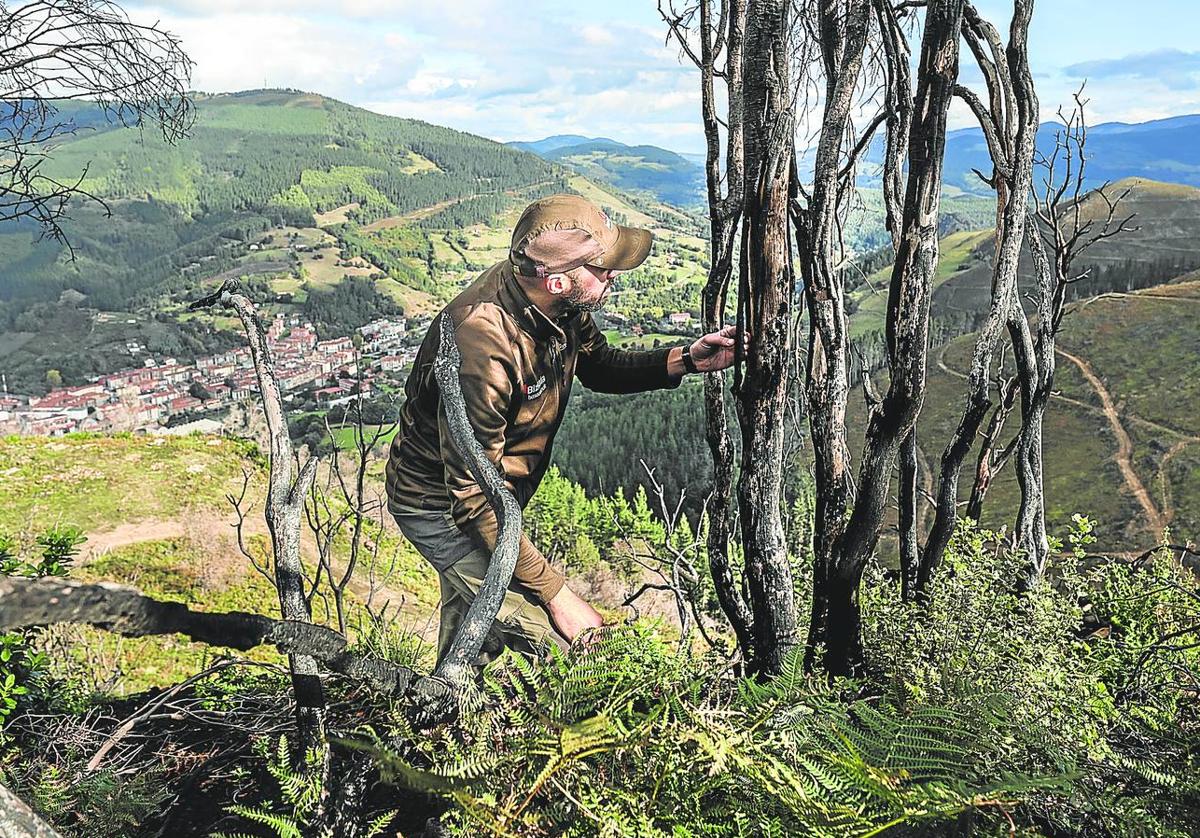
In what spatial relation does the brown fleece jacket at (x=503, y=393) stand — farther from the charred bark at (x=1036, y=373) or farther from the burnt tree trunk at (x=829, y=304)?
the charred bark at (x=1036, y=373)

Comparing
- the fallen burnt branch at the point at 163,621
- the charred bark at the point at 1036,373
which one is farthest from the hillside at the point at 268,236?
the fallen burnt branch at the point at 163,621

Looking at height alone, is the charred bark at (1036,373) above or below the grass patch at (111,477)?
above

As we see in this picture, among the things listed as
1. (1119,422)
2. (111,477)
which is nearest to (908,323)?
(111,477)

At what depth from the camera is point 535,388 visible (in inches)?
96.1

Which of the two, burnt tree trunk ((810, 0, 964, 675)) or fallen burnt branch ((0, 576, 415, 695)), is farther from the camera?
burnt tree trunk ((810, 0, 964, 675))

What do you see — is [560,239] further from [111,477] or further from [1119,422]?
[1119,422]

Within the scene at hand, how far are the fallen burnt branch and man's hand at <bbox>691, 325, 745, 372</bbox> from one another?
1.53 meters

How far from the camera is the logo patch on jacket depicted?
2408mm

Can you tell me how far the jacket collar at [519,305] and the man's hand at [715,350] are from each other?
52 centimetres

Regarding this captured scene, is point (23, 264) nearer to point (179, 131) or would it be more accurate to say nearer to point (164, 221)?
point (164, 221)

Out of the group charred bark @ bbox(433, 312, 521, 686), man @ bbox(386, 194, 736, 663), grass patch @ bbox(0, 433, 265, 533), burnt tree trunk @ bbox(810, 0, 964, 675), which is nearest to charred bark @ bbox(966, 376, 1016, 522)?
burnt tree trunk @ bbox(810, 0, 964, 675)

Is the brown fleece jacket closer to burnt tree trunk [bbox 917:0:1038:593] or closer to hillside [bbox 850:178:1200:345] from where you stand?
burnt tree trunk [bbox 917:0:1038:593]

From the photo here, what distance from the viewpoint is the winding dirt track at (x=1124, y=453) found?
4241cm

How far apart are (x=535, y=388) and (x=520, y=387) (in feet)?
0.40
